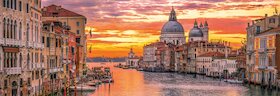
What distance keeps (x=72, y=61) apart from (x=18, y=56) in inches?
668

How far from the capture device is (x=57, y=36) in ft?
102

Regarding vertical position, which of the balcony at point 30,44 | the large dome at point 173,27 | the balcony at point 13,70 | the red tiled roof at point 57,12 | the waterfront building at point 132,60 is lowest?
the waterfront building at point 132,60

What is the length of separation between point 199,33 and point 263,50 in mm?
74549

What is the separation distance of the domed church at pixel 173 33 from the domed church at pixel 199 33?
7.28m

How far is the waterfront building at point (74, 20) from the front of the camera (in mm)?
41812

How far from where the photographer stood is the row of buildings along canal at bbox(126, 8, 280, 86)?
39969 millimetres

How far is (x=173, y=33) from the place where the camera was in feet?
415

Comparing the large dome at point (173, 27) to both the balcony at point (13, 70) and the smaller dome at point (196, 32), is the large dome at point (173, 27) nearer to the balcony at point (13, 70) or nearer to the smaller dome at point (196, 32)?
the smaller dome at point (196, 32)

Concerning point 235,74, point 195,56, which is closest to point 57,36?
point 235,74

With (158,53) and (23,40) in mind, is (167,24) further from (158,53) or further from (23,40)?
(23,40)

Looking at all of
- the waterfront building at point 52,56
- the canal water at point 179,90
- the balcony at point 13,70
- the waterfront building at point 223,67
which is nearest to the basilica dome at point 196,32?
the waterfront building at point 223,67

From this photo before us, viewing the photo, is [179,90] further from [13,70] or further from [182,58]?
[182,58]

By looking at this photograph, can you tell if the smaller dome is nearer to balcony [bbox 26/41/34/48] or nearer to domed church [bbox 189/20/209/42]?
domed church [bbox 189/20/209/42]

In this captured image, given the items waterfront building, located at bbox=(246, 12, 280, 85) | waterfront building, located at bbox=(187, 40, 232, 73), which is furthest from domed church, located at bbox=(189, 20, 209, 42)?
waterfront building, located at bbox=(246, 12, 280, 85)
